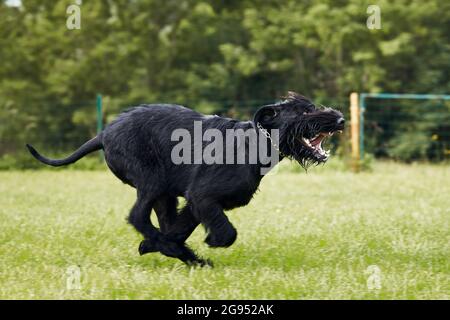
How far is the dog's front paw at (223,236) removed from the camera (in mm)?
4996

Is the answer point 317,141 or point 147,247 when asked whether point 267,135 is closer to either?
point 317,141

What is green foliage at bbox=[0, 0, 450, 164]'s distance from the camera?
17.2 metres

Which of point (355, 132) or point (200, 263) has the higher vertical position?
point (355, 132)

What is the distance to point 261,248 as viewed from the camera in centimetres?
598

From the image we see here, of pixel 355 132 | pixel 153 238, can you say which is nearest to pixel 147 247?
pixel 153 238

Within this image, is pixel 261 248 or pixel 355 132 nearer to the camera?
pixel 261 248

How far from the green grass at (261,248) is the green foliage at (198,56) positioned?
7213mm

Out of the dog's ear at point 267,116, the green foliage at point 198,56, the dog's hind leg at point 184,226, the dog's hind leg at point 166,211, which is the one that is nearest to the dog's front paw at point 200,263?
the dog's hind leg at point 184,226

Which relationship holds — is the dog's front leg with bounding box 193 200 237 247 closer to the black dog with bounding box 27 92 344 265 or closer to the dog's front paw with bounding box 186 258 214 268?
the black dog with bounding box 27 92 344 265

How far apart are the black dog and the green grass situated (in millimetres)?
297

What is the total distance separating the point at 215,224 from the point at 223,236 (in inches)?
3.9

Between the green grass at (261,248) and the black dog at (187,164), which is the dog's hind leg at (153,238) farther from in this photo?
the green grass at (261,248)

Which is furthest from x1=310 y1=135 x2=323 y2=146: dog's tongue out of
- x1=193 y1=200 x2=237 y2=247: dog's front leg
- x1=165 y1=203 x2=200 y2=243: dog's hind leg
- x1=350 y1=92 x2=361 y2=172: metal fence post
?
x1=350 y1=92 x2=361 y2=172: metal fence post
